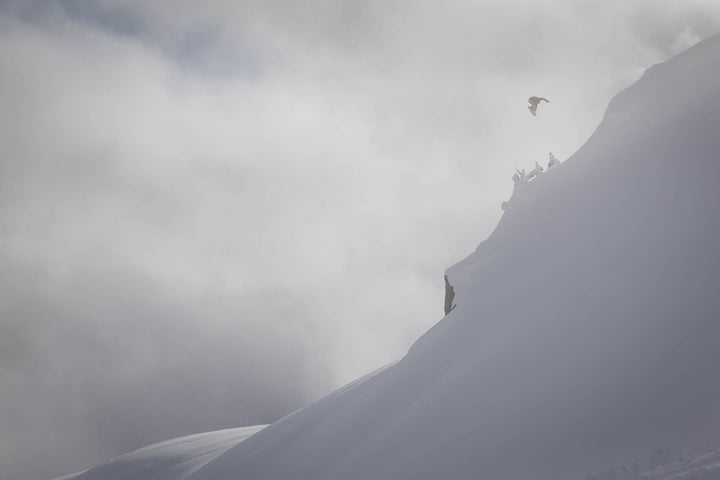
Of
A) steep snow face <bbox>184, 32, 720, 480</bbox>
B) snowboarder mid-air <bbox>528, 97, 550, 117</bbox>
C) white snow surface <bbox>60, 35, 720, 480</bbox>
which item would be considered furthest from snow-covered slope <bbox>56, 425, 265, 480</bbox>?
snowboarder mid-air <bbox>528, 97, 550, 117</bbox>

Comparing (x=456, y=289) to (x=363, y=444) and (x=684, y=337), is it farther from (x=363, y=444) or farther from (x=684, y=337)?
(x=684, y=337)

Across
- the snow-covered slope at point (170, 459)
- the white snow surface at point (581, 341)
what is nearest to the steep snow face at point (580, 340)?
the white snow surface at point (581, 341)

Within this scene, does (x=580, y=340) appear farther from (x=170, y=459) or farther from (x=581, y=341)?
(x=170, y=459)

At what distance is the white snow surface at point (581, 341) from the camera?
18.6ft

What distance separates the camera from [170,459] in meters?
19.3

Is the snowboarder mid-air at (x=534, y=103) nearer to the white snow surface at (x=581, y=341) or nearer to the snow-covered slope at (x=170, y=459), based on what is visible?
the white snow surface at (x=581, y=341)

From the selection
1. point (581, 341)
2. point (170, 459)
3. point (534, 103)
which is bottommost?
point (581, 341)

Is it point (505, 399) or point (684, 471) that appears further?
point (505, 399)

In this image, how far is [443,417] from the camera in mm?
7434

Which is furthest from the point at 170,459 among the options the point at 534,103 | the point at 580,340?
the point at 534,103

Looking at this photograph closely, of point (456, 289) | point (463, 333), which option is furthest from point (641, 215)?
point (456, 289)

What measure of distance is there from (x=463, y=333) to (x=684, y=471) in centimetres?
524

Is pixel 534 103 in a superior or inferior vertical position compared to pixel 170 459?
superior

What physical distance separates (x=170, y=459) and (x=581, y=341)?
63.7 feet
